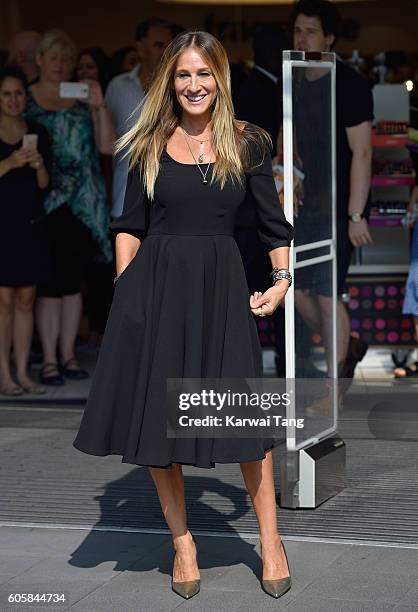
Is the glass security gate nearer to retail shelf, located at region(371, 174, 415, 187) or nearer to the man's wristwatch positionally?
the man's wristwatch

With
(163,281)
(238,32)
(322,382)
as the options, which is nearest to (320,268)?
(322,382)

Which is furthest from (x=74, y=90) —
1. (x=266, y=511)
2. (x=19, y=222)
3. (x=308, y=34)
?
(x=266, y=511)

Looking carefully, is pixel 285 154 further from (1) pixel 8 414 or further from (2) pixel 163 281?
(1) pixel 8 414

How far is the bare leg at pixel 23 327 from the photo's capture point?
8.29m

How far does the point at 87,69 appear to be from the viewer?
9383 millimetres

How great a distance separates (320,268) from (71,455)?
1.70 meters

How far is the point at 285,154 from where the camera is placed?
5434mm

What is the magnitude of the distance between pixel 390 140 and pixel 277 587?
15.4 ft

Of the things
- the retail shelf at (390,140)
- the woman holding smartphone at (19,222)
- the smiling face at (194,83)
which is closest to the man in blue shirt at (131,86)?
the woman holding smartphone at (19,222)

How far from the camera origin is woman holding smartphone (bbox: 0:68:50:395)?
26.5ft

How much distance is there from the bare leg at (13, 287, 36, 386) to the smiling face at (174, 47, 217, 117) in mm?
3801

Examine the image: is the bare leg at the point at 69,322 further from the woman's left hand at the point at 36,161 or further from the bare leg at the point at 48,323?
the woman's left hand at the point at 36,161

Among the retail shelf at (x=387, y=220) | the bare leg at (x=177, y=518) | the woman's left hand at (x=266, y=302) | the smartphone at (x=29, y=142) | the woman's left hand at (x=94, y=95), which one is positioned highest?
the woman's left hand at (x=94, y=95)

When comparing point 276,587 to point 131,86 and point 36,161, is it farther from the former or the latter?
point 131,86
